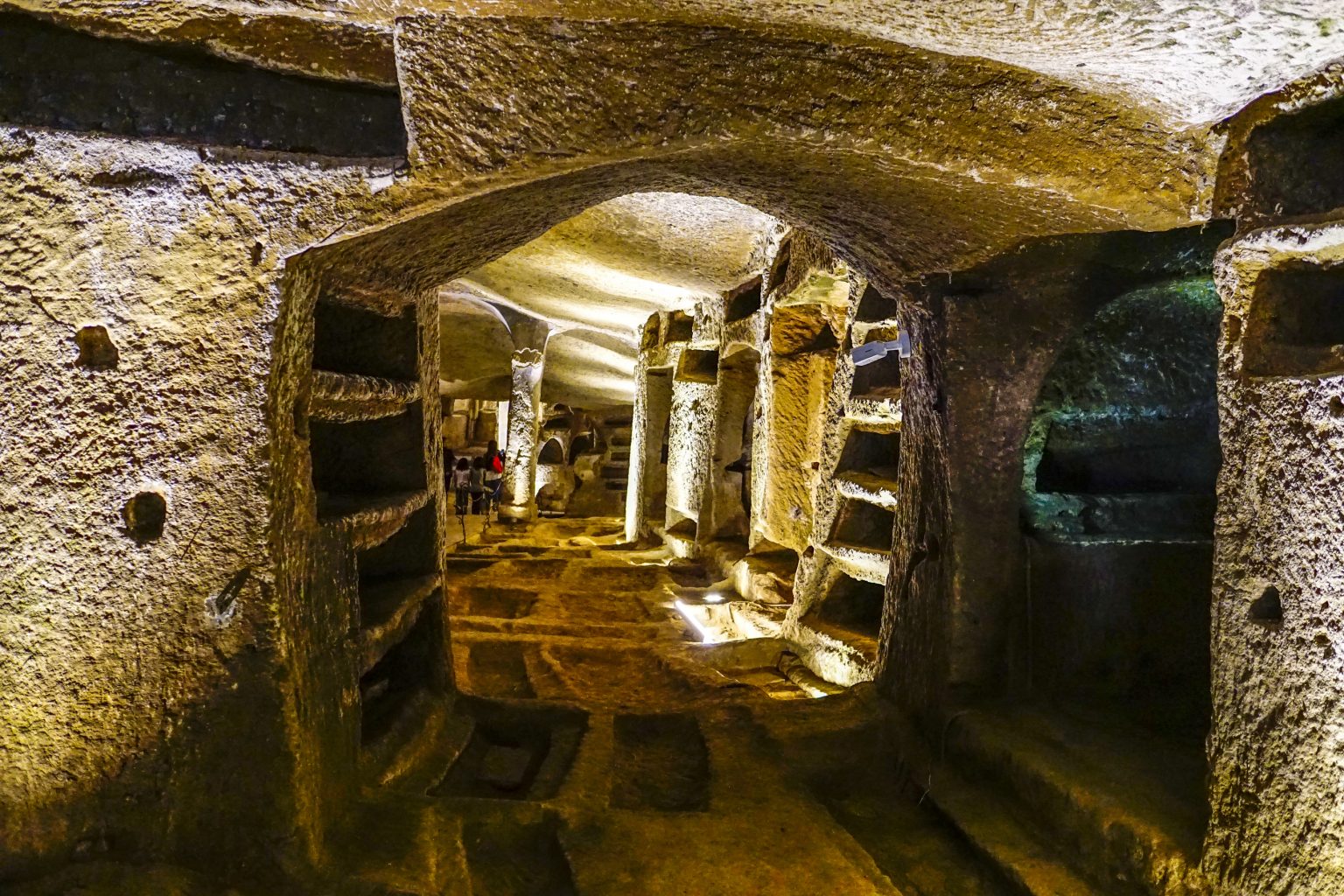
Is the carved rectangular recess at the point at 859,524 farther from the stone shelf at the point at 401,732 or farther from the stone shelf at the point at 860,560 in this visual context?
the stone shelf at the point at 401,732

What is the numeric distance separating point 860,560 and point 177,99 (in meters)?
3.19

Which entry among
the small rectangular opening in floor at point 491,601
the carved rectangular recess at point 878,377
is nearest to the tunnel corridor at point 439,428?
the carved rectangular recess at point 878,377

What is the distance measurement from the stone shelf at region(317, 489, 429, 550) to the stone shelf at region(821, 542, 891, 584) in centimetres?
211

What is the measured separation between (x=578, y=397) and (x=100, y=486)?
11265 mm

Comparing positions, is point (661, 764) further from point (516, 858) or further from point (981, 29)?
point (981, 29)

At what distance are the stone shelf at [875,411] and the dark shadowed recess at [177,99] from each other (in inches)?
107

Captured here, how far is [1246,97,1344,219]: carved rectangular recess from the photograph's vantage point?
164 centimetres

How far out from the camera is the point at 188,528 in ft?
5.41

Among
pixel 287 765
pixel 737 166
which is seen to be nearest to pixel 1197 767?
pixel 737 166

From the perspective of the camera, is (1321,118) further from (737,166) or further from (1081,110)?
(737,166)

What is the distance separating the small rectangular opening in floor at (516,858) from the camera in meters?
2.03

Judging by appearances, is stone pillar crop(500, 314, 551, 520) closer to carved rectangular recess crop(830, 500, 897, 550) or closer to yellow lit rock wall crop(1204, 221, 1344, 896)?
carved rectangular recess crop(830, 500, 897, 550)

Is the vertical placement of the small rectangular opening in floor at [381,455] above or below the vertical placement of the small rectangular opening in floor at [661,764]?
above

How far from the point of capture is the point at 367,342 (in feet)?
8.41
